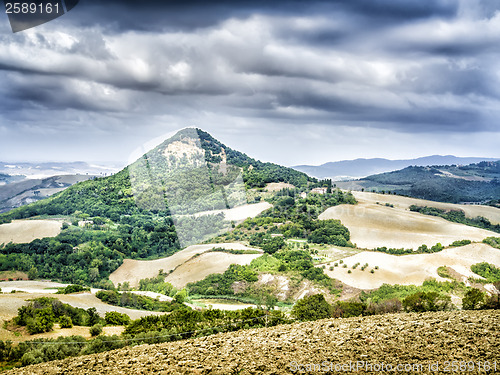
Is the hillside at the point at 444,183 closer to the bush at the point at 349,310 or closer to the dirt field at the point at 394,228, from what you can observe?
the dirt field at the point at 394,228

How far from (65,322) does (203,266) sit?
84.0 ft

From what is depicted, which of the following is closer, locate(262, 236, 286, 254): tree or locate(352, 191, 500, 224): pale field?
locate(262, 236, 286, 254): tree

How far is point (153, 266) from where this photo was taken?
52.4m

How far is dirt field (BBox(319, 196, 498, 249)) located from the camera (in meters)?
54.0

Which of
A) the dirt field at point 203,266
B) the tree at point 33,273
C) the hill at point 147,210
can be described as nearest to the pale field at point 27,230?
the hill at point 147,210

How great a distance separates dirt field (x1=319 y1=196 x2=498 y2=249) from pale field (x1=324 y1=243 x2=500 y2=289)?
661 cm

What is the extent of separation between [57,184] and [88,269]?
130037mm

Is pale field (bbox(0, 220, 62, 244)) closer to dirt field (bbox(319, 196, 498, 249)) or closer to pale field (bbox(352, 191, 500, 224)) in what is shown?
dirt field (bbox(319, 196, 498, 249))

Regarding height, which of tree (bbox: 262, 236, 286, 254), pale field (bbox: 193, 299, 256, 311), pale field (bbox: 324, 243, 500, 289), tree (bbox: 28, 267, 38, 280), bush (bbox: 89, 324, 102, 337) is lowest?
pale field (bbox: 193, 299, 256, 311)

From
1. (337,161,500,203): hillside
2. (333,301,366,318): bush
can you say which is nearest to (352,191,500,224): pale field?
(337,161,500,203): hillside

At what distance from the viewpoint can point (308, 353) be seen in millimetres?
12297

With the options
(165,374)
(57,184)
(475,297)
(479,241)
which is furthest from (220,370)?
(57,184)

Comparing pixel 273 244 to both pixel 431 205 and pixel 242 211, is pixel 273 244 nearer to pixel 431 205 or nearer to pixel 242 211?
pixel 242 211

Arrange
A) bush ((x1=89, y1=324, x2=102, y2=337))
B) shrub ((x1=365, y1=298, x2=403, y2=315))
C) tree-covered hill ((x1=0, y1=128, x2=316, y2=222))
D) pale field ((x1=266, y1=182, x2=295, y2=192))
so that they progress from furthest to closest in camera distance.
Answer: pale field ((x1=266, y1=182, x2=295, y2=192)), tree-covered hill ((x1=0, y1=128, x2=316, y2=222)), shrub ((x1=365, y1=298, x2=403, y2=315)), bush ((x1=89, y1=324, x2=102, y2=337))
